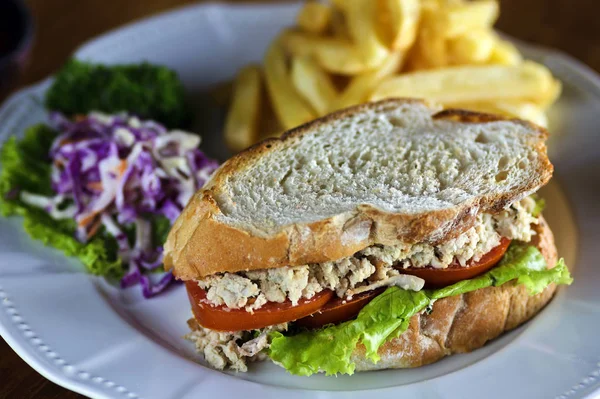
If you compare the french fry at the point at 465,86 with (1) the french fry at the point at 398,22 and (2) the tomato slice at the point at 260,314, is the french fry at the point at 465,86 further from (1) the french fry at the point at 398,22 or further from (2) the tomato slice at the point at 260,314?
(2) the tomato slice at the point at 260,314

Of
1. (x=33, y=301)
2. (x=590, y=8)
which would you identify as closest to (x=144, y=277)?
(x=33, y=301)

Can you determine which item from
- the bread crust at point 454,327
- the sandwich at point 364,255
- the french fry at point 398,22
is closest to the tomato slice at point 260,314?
the sandwich at point 364,255

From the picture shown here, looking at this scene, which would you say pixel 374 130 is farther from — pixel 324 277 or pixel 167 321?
pixel 167 321

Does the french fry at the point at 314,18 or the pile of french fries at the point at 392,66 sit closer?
the pile of french fries at the point at 392,66

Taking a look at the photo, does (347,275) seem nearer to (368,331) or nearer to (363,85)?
(368,331)

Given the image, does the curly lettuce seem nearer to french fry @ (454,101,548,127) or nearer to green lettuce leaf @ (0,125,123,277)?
green lettuce leaf @ (0,125,123,277)
